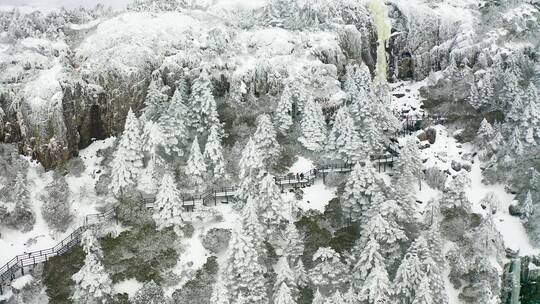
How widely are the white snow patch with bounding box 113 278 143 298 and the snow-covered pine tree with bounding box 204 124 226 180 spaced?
12.5 m

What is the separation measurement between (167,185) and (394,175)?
882 inches

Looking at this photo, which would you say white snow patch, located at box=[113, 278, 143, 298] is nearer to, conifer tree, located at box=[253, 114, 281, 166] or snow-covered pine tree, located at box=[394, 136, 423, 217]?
conifer tree, located at box=[253, 114, 281, 166]

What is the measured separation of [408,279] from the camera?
4200cm

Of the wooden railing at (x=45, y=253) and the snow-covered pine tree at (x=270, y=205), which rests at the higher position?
the snow-covered pine tree at (x=270, y=205)

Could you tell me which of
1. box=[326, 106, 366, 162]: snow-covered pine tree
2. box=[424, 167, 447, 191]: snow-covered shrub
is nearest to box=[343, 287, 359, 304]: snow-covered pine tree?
box=[326, 106, 366, 162]: snow-covered pine tree

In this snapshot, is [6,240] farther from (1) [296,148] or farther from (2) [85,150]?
(1) [296,148]

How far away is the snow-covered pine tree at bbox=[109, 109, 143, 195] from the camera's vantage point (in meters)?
A: 50.5

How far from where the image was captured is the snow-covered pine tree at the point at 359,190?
48888mm

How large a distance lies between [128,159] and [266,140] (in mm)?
13367

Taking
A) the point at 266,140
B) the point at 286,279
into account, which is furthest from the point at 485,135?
the point at 286,279

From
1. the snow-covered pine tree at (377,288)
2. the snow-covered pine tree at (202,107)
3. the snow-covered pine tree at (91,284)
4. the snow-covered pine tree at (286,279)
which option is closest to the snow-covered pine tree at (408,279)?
the snow-covered pine tree at (377,288)

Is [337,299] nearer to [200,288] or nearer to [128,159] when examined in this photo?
[200,288]

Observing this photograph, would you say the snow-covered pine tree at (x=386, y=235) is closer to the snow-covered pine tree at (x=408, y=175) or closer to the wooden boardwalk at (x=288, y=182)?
the snow-covered pine tree at (x=408, y=175)

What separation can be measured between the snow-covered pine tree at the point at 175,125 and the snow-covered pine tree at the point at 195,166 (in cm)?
249
